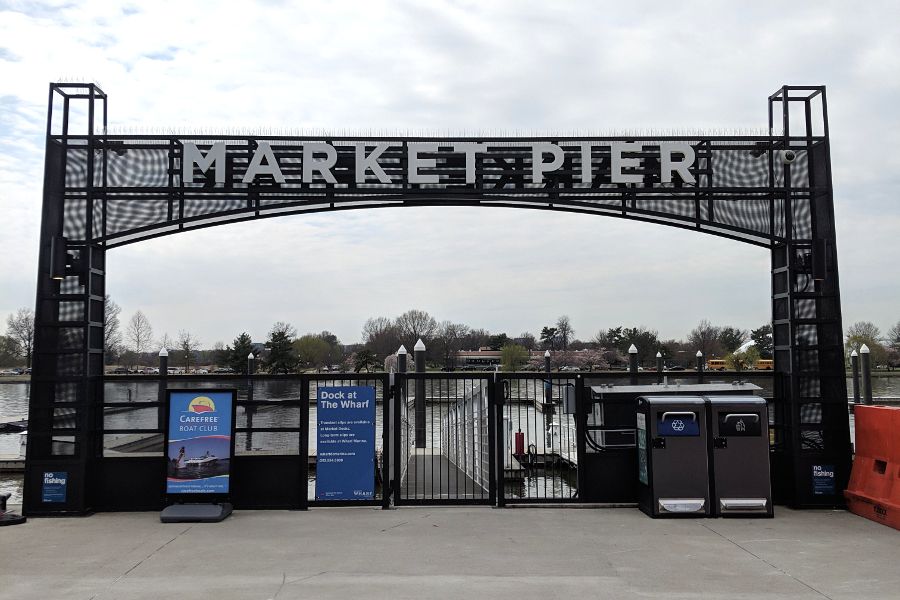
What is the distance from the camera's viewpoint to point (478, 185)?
32.4ft

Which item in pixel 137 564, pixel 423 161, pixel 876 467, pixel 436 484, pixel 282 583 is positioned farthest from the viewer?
pixel 436 484

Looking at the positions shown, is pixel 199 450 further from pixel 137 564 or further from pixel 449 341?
pixel 449 341

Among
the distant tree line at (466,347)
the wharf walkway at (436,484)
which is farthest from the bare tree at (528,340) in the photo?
the wharf walkway at (436,484)

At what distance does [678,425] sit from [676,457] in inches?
16.0

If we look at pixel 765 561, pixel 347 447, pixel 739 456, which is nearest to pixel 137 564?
pixel 347 447

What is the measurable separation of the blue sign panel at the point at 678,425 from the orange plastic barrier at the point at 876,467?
7.35 feet

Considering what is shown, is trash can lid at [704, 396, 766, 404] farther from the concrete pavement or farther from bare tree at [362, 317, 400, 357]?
bare tree at [362, 317, 400, 357]

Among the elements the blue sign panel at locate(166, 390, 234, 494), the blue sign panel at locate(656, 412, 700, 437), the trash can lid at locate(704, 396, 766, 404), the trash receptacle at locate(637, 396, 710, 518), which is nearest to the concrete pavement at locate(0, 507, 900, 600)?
the trash receptacle at locate(637, 396, 710, 518)

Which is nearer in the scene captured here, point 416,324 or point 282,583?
point 282,583

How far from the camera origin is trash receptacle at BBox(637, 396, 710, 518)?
29.6ft

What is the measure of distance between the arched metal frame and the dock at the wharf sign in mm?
30

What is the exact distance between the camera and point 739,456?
913 centimetres

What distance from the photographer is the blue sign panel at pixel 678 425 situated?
9.12 m

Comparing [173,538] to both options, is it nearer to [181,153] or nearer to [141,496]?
[141,496]
